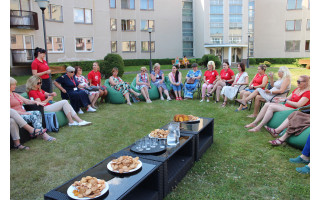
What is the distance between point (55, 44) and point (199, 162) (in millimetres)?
19813

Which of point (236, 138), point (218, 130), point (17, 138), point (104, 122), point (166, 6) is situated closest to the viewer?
point (17, 138)

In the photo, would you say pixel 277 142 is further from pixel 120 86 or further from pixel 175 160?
pixel 120 86

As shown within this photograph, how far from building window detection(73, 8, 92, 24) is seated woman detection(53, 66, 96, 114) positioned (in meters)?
16.9

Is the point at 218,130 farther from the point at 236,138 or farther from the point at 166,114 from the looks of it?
the point at 166,114

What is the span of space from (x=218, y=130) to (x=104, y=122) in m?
2.80

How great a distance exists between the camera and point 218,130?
17.5 ft

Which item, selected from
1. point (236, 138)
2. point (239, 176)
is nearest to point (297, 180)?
point (239, 176)

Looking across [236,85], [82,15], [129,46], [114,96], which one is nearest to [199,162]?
[236,85]

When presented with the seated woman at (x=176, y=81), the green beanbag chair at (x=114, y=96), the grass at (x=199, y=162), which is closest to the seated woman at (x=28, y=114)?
the grass at (x=199, y=162)

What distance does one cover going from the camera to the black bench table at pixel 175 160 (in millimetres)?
2813

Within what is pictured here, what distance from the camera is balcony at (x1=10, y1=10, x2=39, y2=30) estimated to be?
16625 millimetres

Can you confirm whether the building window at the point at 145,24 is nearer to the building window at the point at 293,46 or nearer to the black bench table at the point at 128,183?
the building window at the point at 293,46

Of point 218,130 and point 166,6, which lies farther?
point 166,6

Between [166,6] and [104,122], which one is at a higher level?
[166,6]
